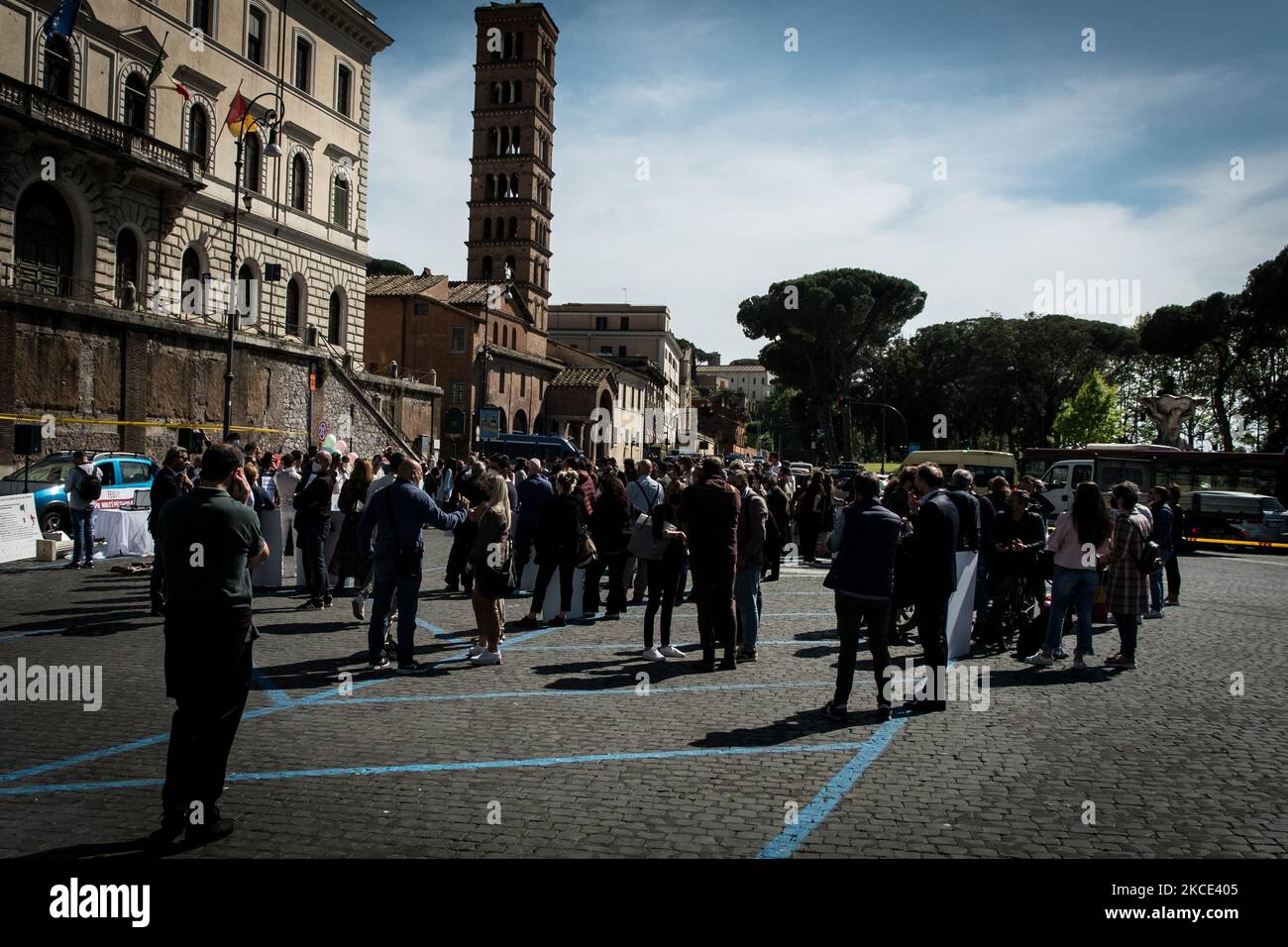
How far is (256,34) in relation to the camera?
34281 mm

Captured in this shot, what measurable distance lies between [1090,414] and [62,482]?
192 feet

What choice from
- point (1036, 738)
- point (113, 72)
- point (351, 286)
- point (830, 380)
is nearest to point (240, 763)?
point (1036, 738)

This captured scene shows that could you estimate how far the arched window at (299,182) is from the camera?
3675 centimetres

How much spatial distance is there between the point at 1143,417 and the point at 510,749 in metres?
78.0

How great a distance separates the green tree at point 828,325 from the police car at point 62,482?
51642mm

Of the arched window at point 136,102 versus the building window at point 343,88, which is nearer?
the arched window at point 136,102

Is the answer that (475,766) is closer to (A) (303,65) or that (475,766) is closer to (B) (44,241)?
(B) (44,241)

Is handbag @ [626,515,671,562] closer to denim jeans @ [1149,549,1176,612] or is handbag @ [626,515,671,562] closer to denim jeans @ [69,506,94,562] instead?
denim jeans @ [1149,549,1176,612]

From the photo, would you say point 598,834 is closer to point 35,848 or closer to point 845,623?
point 35,848

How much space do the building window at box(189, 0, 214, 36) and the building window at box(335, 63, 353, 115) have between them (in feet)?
22.8

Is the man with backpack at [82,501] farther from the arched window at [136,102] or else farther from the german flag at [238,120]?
the arched window at [136,102]

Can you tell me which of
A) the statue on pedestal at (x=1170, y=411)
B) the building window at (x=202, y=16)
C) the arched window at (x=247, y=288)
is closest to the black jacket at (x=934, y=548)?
the arched window at (x=247, y=288)

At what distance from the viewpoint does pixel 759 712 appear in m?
7.25

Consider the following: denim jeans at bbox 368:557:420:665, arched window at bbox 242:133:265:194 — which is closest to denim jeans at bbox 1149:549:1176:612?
denim jeans at bbox 368:557:420:665
